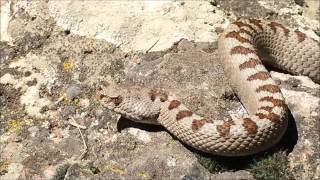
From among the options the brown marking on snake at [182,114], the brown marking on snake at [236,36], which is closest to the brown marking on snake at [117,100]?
the brown marking on snake at [182,114]

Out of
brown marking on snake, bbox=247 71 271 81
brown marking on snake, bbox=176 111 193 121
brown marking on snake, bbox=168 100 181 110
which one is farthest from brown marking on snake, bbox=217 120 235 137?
brown marking on snake, bbox=247 71 271 81

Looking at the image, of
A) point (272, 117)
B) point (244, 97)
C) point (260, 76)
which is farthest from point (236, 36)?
point (272, 117)

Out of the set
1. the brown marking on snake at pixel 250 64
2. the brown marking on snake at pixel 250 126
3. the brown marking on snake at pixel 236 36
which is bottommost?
the brown marking on snake at pixel 250 64

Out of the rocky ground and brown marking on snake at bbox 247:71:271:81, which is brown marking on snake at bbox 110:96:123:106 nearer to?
the rocky ground

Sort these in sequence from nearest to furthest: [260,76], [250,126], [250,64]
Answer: [250,126], [260,76], [250,64]

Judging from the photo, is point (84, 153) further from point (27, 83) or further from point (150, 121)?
point (27, 83)

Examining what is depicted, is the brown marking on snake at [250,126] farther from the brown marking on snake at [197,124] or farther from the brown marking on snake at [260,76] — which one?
the brown marking on snake at [260,76]

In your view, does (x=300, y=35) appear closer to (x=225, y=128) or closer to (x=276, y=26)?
(x=276, y=26)
